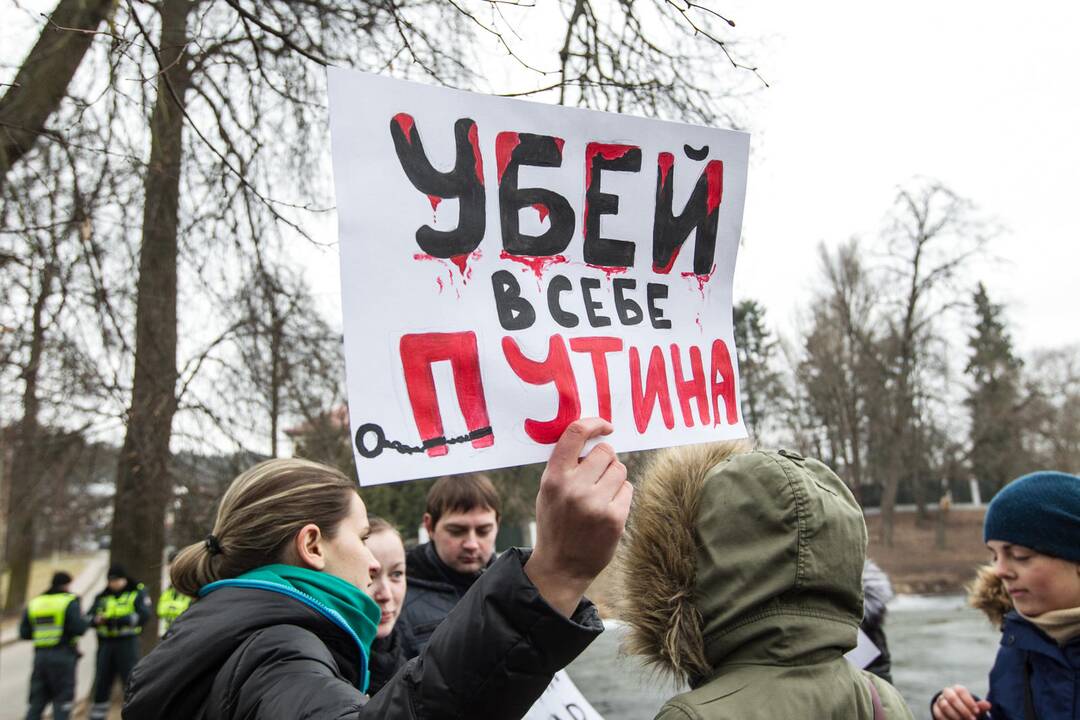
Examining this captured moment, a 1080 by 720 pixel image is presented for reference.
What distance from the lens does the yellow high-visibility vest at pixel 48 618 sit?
8.08m

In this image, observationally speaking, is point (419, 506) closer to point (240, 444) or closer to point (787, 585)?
point (240, 444)

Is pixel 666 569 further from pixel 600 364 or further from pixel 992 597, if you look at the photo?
pixel 992 597

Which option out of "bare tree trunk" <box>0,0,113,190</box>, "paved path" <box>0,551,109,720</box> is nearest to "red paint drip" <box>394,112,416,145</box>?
"bare tree trunk" <box>0,0,113,190</box>

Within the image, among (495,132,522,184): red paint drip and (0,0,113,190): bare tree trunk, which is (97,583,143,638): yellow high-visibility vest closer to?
(0,0,113,190): bare tree trunk

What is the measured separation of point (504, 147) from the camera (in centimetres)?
152

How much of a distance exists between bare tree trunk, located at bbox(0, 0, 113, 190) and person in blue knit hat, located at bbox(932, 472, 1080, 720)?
418cm

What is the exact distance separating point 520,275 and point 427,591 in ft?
7.12

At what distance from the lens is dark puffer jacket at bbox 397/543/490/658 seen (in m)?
3.16

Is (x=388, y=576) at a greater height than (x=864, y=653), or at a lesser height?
greater

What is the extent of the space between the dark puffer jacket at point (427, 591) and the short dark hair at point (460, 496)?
0.15 metres

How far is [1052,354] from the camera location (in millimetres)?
41750

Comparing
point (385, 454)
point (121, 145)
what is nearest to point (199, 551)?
point (385, 454)

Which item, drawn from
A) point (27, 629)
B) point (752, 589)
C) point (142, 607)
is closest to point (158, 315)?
point (142, 607)

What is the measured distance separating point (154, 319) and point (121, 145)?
79.2 inches
